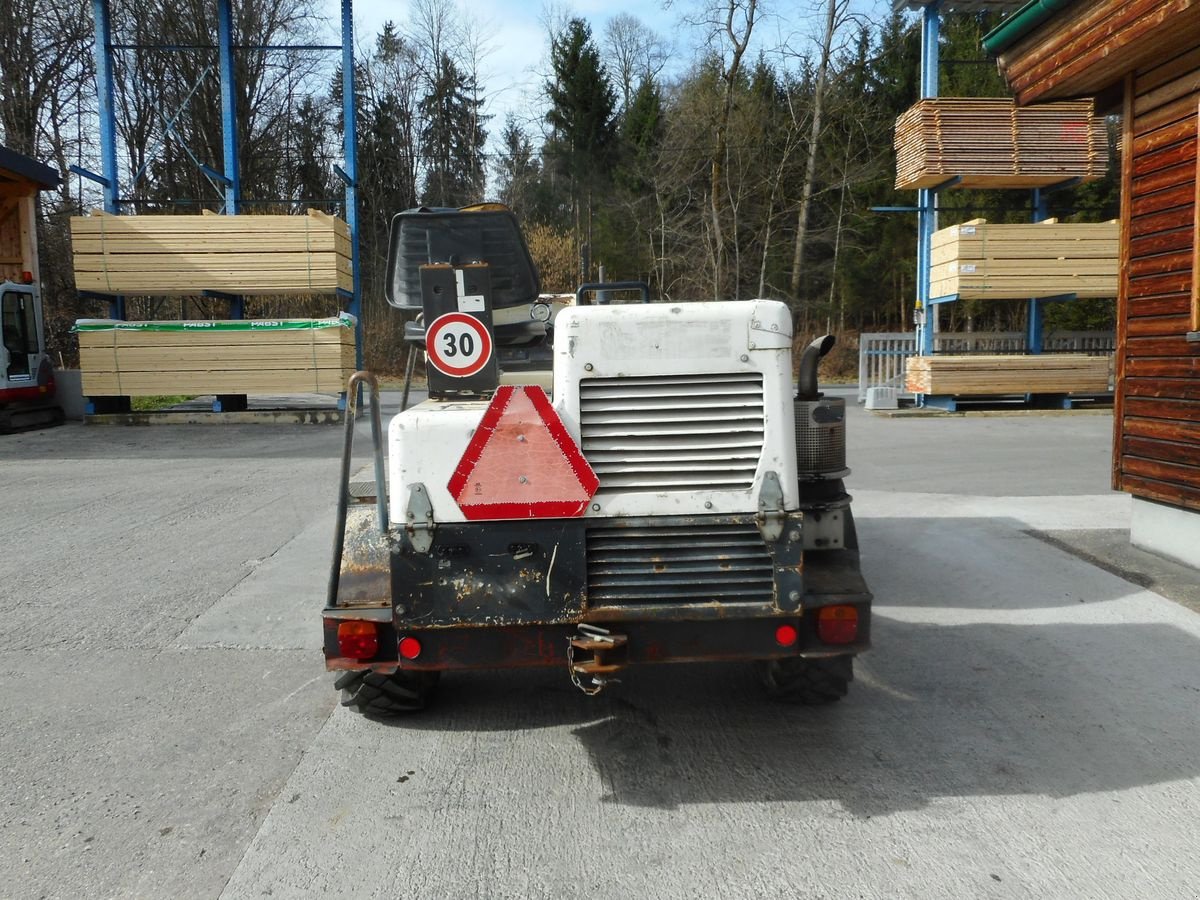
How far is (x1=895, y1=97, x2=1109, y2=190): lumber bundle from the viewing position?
1772 centimetres

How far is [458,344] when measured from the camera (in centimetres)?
396

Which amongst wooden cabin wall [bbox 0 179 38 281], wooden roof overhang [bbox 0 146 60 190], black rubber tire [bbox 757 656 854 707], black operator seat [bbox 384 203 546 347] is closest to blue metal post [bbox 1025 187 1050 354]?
black operator seat [bbox 384 203 546 347]

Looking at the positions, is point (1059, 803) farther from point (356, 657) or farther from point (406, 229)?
point (406, 229)

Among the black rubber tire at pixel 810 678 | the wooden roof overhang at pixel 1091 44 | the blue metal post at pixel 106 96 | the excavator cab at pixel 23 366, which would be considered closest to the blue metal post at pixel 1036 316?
the wooden roof overhang at pixel 1091 44

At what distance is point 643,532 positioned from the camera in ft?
11.1

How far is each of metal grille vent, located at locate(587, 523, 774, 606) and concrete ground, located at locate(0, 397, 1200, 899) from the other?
0.71 metres

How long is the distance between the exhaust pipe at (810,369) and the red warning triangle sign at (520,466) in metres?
1.23

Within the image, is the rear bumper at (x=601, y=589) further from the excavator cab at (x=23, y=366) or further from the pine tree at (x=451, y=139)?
the pine tree at (x=451, y=139)

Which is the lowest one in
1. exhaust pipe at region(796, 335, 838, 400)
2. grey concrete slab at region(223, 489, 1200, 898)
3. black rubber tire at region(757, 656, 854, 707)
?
grey concrete slab at region(223, 489, 1200, 898)

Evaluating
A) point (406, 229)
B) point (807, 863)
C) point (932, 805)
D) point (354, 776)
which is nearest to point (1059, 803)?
point (932, 805)

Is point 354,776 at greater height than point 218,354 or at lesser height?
lesser

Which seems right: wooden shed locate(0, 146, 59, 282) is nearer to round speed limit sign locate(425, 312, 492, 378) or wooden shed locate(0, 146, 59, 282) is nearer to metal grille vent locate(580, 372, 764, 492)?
round speed limit sign locate(425, 312, 492, 378)

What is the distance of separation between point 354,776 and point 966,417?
16.4 metres

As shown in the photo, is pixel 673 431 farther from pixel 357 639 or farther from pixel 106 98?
pixel 106 98
